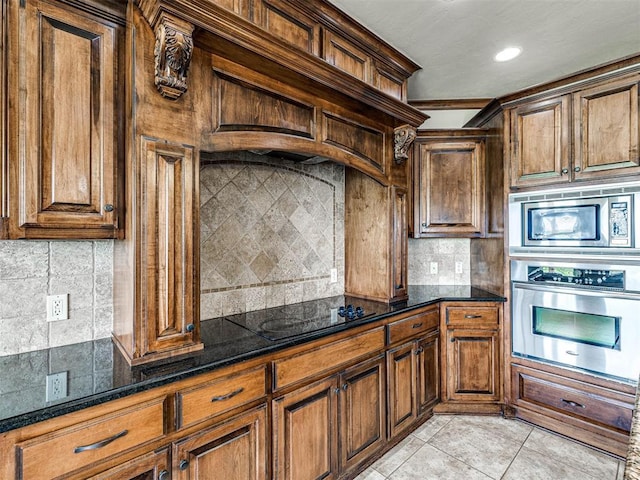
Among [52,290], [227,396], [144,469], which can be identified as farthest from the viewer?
[52,290]

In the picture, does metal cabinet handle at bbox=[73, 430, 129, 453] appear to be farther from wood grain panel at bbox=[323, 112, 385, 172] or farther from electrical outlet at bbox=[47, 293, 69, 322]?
wood grain panel at bbox=[323, 112, 385, 172]

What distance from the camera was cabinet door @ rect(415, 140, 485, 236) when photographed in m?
3.12

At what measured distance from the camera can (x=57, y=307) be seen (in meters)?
1.57

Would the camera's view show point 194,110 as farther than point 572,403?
No

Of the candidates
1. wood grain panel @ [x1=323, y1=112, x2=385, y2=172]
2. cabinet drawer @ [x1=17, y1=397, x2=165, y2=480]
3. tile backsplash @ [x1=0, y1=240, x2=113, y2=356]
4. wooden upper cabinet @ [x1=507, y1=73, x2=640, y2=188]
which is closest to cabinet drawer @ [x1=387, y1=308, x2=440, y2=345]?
wood grain panel @ [x1=323, y1=112, x2=385, y2=172]

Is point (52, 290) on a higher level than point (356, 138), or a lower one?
lower

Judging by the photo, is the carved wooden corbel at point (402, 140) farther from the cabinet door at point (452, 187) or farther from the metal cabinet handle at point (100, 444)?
the metal cabinet handle at point (100, 444)

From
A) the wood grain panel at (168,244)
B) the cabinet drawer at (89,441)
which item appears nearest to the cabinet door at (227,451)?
the cabinet drawer at (89,441)

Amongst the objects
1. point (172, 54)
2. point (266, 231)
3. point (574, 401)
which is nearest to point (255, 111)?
point (172, 54)

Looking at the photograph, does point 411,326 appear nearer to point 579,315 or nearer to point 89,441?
point 579,315

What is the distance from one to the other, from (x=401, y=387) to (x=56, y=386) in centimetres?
202

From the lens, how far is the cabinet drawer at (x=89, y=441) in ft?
3.32

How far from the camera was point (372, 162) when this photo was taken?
2.47 m

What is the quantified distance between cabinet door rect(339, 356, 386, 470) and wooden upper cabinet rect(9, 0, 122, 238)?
1.54 m
